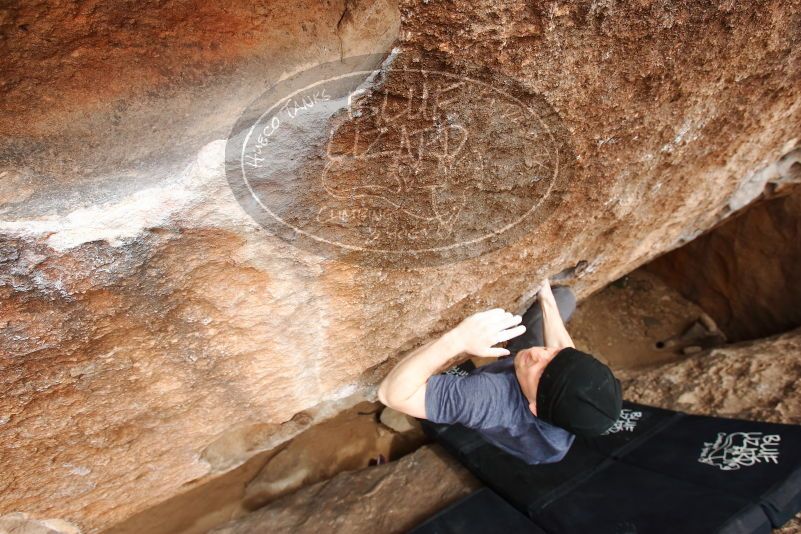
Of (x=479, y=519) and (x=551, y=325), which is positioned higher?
(x=551, y=325)

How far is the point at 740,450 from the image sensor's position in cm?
148

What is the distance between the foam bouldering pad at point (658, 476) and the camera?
1299mm

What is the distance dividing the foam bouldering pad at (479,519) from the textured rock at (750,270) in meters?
2.23

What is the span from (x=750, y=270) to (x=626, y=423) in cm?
178

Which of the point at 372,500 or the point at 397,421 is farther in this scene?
the point at 397,421

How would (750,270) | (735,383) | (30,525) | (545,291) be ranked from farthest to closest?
(750,270) → (735,383) → (545,291) → (30,525)

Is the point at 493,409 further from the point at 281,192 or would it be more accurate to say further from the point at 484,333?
the point at 281,192

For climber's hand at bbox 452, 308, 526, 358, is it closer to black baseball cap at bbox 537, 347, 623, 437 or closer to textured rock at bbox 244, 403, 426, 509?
black baseball cap at bbox 537, 347, 623, 437

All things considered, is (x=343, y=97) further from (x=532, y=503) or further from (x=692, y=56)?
(x=532, y=503)

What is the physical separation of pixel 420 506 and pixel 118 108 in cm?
156

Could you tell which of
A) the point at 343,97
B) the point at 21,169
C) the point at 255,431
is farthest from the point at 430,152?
the point at 255,431

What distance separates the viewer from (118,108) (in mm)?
855

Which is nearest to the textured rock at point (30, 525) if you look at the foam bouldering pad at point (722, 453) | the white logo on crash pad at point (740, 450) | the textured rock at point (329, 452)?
the textured rock at point (329, 452)

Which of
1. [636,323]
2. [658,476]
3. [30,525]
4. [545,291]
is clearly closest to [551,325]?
[545,291]
